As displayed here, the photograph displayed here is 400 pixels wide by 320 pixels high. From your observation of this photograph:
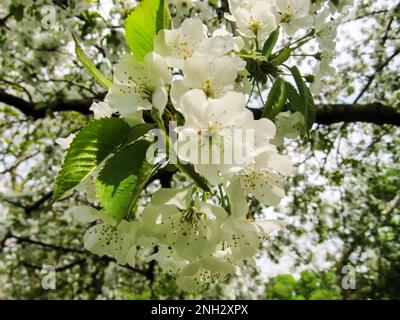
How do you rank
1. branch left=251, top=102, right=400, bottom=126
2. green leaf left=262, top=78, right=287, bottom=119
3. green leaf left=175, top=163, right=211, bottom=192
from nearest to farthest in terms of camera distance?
green leaf left=175, top=163, right=211, bottom=192 → green leaf left=262, top=78, right=287, bottom=119 → branch left=251, top=102, right=400, bottom=126

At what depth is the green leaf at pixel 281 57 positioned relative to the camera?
0.91m

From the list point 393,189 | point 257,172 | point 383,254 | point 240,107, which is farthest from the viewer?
point 383,254

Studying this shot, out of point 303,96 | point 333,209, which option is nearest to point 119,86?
point 303,96

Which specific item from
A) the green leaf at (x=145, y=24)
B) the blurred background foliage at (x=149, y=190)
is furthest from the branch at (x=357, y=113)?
the green leaf at (x=145, y=24)

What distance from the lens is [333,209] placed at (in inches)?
208

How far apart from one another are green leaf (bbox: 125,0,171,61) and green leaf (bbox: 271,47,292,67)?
0.27 meters

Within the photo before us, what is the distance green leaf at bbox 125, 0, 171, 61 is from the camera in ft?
2.60

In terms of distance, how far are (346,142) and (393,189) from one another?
0.73 metres

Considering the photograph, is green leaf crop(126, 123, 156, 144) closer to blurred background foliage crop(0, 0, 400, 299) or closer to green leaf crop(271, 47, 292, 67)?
green leaf crop(271, 47, 292, 67)

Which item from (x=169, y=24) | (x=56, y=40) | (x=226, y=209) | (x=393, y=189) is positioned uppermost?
(x=56, y=40)

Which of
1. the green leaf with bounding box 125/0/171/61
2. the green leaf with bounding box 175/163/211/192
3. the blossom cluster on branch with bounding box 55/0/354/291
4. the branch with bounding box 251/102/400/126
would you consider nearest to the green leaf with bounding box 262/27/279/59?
the blossom cluster on branch with bounding box 55/0/354/291

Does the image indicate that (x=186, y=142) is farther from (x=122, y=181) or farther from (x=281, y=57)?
(x=281, y=57)

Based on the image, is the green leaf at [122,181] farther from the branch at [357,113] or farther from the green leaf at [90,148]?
the branch at [357,113]
